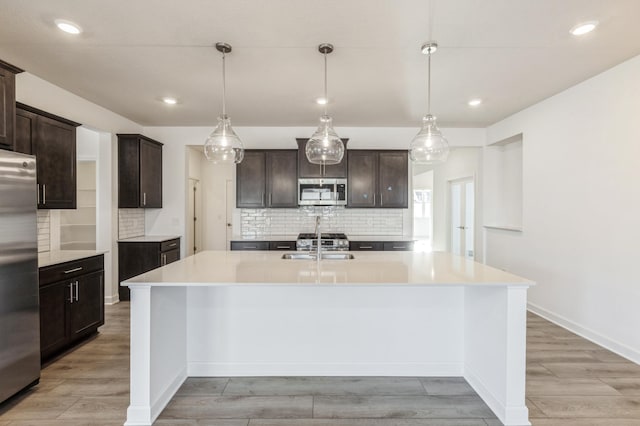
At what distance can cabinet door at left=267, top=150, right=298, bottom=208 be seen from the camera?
5.36 metres

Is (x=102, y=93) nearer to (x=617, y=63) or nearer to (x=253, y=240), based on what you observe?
(x=253, y=240)

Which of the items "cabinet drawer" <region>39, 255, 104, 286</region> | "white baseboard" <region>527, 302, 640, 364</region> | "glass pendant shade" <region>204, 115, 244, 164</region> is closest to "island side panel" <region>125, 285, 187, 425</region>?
"glass pendant shade" <region>204, 115, 244, 164</region>

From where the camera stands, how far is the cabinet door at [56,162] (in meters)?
3.16

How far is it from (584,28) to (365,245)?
3446 millimetres

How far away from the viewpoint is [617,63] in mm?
3145

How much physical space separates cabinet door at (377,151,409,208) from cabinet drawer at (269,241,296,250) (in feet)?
5.04

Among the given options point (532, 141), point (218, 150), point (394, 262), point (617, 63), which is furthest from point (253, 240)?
point (617, 63)

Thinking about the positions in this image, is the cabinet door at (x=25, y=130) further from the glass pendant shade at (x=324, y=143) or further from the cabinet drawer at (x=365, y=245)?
the cabinet drawer at (x=365, y=245)

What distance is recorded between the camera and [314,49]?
2848 mm

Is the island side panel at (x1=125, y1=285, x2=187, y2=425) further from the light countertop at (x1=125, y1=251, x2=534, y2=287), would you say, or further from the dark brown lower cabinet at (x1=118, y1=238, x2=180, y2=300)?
the dark brown lower cabinet at (x1=118, y1=238, x2=180, y2=300)

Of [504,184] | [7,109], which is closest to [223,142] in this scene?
[7,109]

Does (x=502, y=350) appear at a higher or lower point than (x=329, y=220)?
lower

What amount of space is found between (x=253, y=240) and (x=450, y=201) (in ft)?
15.2

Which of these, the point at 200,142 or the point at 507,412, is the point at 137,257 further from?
the point at 507,412
